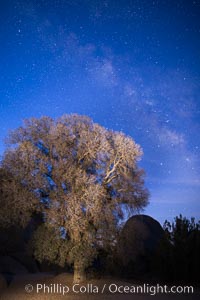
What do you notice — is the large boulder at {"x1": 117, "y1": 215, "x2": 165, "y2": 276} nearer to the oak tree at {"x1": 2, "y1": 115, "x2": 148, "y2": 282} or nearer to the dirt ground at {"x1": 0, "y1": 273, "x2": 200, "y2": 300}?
the oak tree at {"x1": 2, "y1": 115, "x2": 148, "y2": 282}

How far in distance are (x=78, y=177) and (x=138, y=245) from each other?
7.18 meters

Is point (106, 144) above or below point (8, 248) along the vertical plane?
above

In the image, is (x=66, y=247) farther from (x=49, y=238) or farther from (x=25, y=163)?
(x=25, y=163)

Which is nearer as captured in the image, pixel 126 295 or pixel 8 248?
pixel 126 295

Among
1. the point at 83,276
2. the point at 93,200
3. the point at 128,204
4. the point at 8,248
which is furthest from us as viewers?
the point at 8,248

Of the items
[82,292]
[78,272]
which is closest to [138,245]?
[78,272]

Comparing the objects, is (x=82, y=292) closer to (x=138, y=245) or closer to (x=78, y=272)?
(x=78, y=272)

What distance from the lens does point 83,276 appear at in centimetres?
1656

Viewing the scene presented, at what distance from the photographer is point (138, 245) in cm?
1911

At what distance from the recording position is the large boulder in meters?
17.0

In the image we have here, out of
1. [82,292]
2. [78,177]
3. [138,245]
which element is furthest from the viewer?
[138,245]

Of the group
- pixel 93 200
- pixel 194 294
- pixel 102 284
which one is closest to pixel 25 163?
pixel 93 200

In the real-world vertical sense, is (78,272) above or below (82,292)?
above

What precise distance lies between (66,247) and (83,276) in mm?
2459
